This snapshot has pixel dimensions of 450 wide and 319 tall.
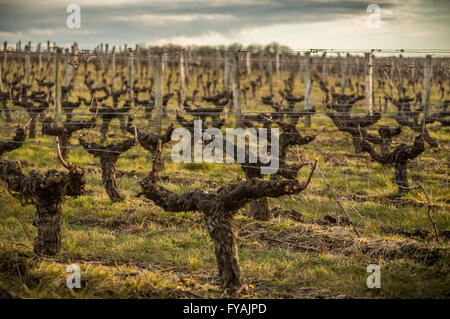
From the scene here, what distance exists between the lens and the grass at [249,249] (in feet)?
18.7

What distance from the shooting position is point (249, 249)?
24.3 ft

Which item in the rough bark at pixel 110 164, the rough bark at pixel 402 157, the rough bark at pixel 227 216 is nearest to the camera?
the rough bark at pixel 227 216

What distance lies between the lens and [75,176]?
668 centimetres

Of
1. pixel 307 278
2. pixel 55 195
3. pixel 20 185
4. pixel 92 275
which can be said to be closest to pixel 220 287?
pixel 307 278

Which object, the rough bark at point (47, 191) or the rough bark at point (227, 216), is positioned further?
the rough bark at point (47, 191)

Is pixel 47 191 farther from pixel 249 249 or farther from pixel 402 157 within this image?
pixel 402 157

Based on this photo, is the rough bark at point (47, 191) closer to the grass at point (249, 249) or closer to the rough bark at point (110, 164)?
the grass at point (249, 249)

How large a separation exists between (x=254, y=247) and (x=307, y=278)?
1550 millimetres

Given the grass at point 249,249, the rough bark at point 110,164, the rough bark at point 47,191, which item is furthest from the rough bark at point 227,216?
the rough bark at point 110,164

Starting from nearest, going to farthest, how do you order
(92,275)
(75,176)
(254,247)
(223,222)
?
(223,222) < (92,275) < (75,176) < (254,247)

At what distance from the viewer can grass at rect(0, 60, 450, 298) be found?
5.71 meters

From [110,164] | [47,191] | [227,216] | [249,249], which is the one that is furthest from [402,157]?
[47,191]

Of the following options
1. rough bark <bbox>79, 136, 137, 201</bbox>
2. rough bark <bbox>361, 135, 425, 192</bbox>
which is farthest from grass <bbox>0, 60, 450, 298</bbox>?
rough bark <bbox>361, 135, 425, 192</bbox>

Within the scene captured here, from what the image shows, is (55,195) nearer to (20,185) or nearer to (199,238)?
(20,185)
